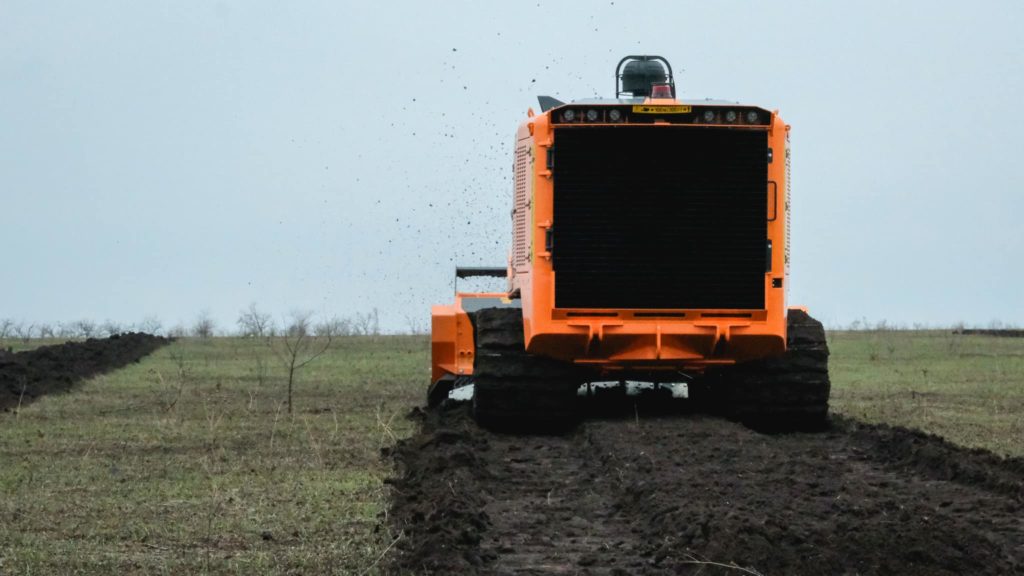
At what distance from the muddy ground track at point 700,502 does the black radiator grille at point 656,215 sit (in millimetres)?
1435

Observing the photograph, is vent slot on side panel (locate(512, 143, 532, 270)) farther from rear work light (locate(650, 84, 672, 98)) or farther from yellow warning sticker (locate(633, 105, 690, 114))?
rear work light (locate(650, 84, 672, 98))

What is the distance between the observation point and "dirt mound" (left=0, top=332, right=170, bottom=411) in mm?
23859

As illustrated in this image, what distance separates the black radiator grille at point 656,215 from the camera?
15.3 meters

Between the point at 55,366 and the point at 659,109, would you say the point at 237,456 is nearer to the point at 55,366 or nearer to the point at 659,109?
the point at 659,109

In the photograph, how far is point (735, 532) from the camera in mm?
9047

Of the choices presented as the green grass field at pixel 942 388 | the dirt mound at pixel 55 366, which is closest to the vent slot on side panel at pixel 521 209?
the green grass field at pixel 942 388

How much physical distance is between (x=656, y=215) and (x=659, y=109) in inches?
40.5

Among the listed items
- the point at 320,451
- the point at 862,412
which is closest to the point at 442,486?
the point at 320,451

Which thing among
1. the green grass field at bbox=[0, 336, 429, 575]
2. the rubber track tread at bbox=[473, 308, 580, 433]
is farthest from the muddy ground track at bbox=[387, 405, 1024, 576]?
the green grass field at bbox=[0, 336, 429, 575]

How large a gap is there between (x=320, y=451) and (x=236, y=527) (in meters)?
4.63

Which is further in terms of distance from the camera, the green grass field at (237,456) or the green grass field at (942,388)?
the green grass field at (942,388)

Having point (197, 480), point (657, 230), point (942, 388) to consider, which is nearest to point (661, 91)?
point (657, 230)

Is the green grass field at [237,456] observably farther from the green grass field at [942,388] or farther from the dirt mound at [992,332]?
the dirt mound at [992,332]

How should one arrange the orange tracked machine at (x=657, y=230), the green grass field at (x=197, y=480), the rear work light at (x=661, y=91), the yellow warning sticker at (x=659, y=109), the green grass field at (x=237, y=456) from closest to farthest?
the green grass field at (x=197, y=480)
the green grass field at (x=237, y=456)
the yellow warning sticker at (x=659, y=109)
the orange tracked machine at (x=657, y=230)
the rear work light at (x=661, y=91)
